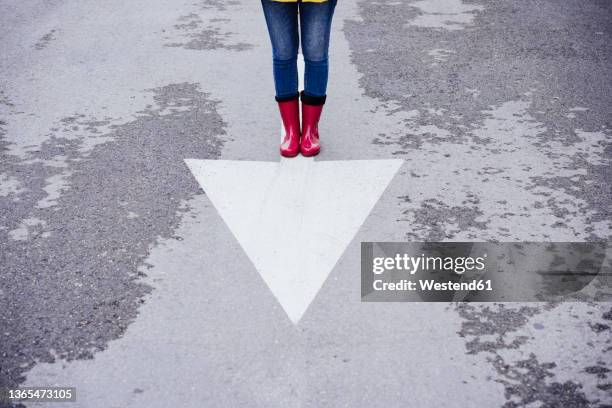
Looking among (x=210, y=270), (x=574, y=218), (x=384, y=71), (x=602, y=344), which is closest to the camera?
(x=602, y=344)

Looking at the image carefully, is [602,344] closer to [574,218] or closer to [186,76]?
[574,218]

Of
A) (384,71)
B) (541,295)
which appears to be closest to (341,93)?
(384,71)

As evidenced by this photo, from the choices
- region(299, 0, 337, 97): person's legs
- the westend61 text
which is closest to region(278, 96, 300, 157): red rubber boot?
region(299, 0, 337, 97): person's legs

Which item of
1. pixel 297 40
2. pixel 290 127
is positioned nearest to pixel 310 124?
pixel 290 127

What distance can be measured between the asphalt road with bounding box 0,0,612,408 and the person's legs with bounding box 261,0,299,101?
18.0 inches

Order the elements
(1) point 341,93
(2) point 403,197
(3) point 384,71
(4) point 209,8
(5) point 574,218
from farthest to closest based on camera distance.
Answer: (4) point 209,8 → (3) point 384,71 → (1) point 341,93 → (2) point 403,197 → (5) point 574,218

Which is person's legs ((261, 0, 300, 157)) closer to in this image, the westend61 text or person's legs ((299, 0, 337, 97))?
person's legs ((299, 0, 337, 97))

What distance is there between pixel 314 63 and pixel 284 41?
0.77ft

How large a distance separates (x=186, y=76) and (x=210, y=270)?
9.50 ft

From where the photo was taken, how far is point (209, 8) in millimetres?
7625

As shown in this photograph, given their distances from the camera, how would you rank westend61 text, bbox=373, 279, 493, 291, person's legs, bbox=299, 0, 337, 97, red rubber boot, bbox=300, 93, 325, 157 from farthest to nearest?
red rubber boot, bbox=300, 93, 325, 157 → person's legs, bbox=299, 0, 337, 97 → westend61 text, bbox=373, 279, 493, 291

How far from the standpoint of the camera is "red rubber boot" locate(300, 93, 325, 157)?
14.0 ft

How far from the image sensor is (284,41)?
4090 millimetres

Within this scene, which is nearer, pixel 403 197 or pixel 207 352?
pixel 207 352
